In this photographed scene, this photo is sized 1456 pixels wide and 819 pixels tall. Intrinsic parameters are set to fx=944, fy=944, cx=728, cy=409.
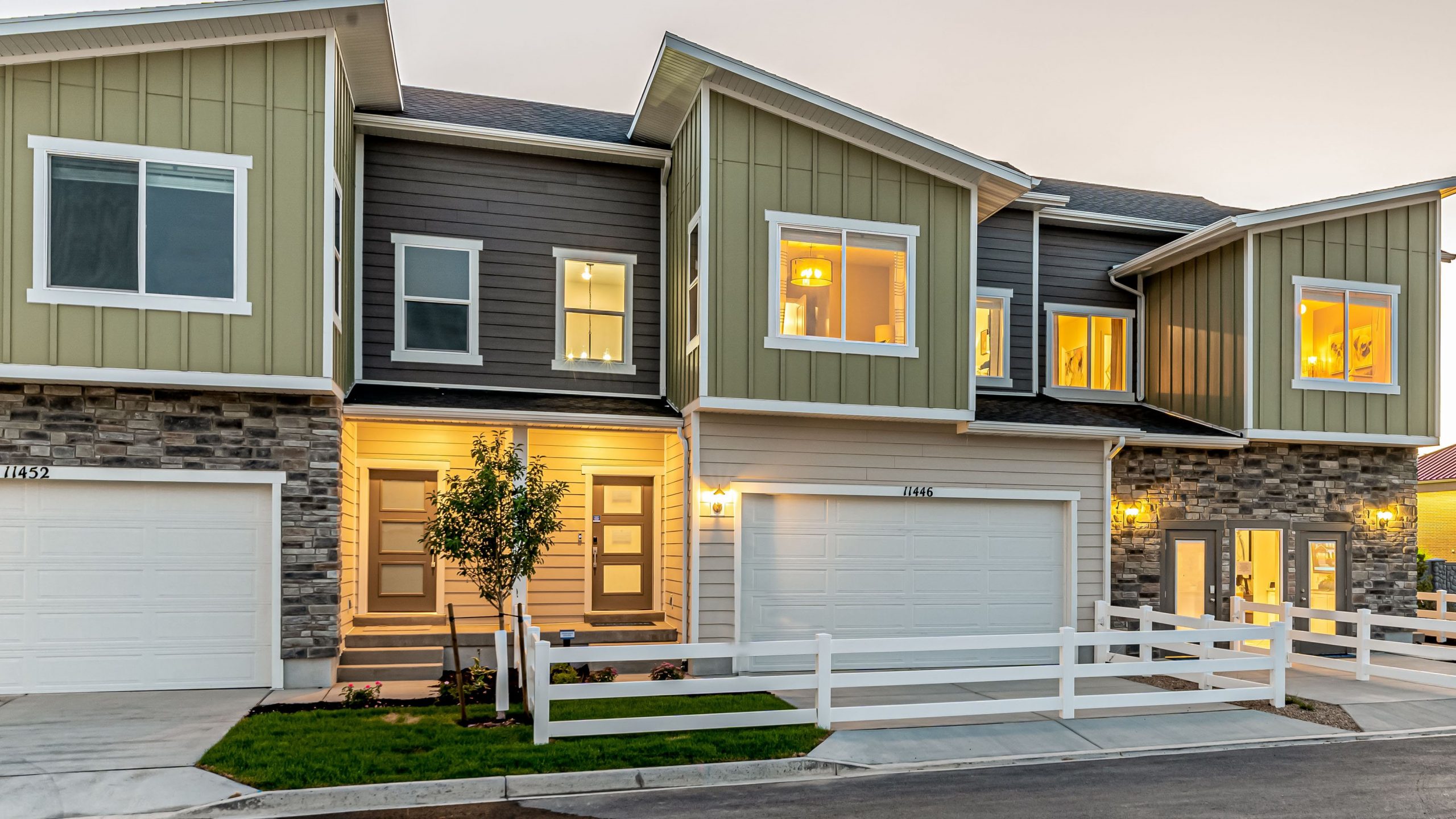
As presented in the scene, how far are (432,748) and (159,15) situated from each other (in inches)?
307

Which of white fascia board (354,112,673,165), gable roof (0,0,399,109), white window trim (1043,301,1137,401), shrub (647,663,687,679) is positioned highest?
gable roof (0,0,399,109)

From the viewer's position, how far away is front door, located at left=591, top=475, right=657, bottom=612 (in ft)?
43.6

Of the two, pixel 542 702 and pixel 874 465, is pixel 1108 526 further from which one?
pixel 542 702

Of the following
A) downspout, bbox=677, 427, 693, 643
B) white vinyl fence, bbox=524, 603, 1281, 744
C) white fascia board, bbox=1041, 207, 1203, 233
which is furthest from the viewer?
white fascia board, bbox=1041, 207, 1203, 233

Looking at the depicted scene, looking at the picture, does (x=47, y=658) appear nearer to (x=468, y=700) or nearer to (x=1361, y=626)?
(x=468, y=700)

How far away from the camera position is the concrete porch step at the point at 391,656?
36.0 ft

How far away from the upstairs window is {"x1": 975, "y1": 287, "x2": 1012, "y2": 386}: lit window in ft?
2.83

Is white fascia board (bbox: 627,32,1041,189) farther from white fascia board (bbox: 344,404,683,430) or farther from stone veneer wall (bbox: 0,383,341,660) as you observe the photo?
stone veneer wall (bbox: 0,383,341,660)

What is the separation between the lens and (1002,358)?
49.2 ft

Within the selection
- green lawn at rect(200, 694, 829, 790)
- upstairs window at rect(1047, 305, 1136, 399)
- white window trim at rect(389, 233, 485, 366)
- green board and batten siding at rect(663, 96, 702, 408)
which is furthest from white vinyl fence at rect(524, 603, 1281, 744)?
upstairs window at rect(1047, 305, 1136, 399)

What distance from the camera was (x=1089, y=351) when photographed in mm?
15641

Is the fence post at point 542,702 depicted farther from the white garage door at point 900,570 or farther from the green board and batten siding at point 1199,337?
the green board and batten siding at point 1199,337

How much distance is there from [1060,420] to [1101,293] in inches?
147

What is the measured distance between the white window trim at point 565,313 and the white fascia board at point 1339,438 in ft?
29.5
